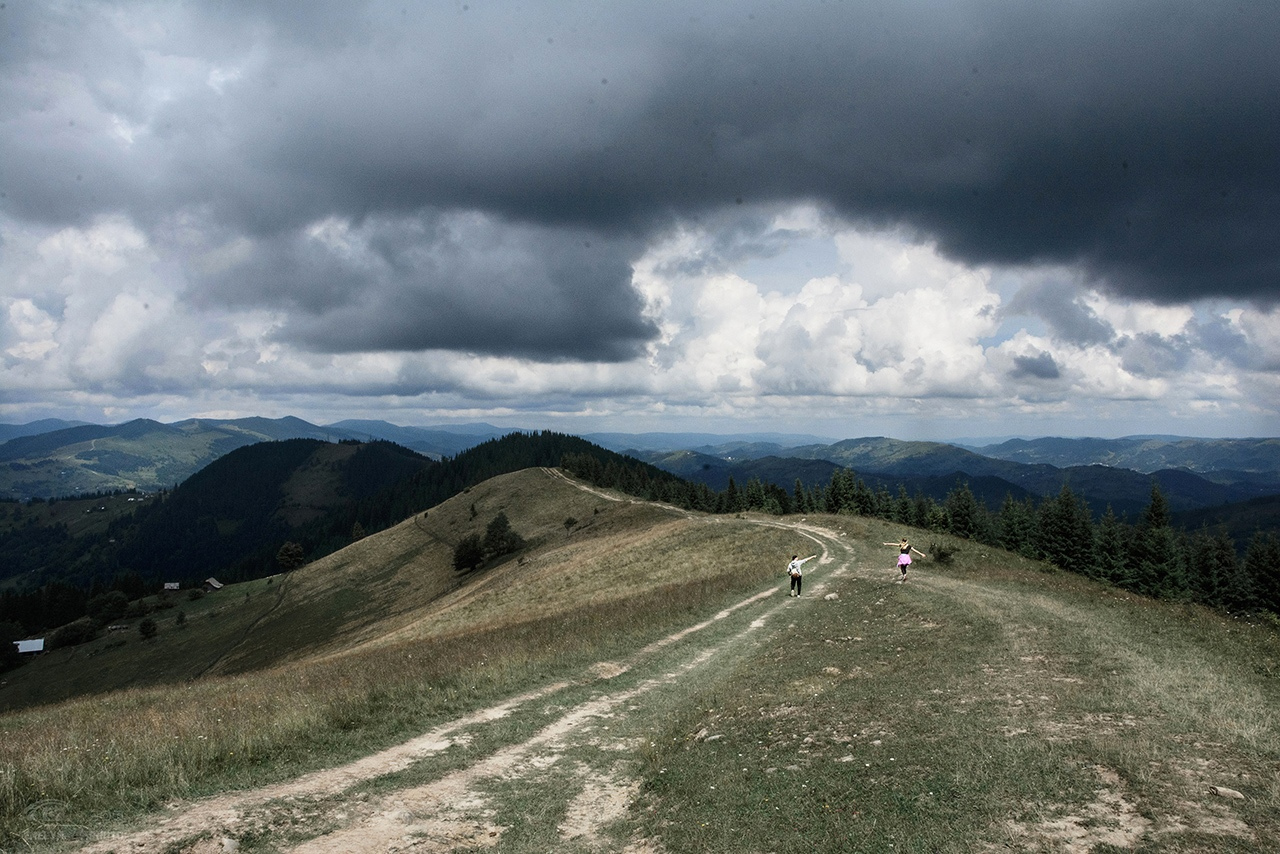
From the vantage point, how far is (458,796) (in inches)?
409

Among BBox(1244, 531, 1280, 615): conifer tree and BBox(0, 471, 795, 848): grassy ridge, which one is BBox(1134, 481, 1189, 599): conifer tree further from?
BBox(0, 471, 795, 848): grassy ridge

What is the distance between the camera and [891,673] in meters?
15.7

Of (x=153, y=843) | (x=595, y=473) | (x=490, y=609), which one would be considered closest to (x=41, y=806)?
(x=153, y=843)

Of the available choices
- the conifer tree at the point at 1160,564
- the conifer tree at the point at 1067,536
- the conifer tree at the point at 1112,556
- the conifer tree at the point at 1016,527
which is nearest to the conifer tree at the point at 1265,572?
the conifer tree at the point at 1160,564

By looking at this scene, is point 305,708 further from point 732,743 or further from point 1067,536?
point 1067,536

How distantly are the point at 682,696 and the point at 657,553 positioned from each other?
35.1 meters

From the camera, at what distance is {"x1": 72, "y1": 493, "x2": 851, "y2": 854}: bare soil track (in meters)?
8.74

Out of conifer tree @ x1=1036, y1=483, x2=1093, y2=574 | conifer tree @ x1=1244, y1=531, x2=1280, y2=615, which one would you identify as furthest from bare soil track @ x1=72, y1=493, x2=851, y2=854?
conifer tree @ x1=1244, y1=531, x2=1280, y2=615

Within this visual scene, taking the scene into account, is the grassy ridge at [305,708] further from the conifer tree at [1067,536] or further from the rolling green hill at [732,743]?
the conifer tree at [1067,536]

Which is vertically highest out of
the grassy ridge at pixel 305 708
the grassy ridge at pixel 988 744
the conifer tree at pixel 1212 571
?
the grassy ridge at pixel 988 744

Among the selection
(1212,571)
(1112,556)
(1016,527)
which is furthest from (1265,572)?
(1016,527)

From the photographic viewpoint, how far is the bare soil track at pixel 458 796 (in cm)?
874

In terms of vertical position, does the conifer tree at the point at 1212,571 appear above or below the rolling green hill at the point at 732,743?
below

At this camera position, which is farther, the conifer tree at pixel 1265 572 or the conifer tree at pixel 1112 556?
the conifer tree at pixel 1112 556
